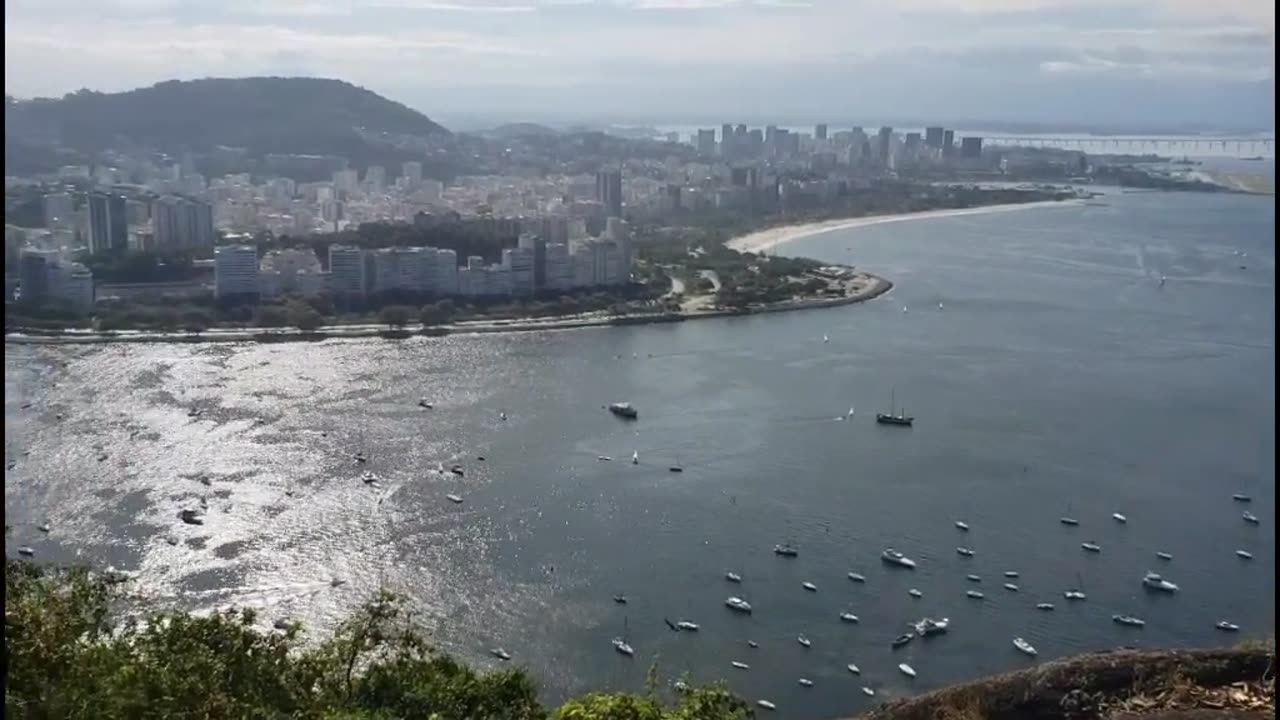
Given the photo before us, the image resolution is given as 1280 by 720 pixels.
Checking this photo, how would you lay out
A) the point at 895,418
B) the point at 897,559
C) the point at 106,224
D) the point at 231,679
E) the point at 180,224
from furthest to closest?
the point at 180,224, the point at 106,224, the point at 895,418, the point at 897,559, the point at 231,679

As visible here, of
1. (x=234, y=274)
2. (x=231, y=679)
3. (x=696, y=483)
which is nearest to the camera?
(x=231, y=679)

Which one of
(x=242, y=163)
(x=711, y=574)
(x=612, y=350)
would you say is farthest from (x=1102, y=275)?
(x=242, y=163)

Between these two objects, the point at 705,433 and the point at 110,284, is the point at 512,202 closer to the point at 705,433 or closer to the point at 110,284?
the point at 110,284

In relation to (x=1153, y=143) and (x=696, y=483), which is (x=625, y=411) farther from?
(x=1153, y=143)

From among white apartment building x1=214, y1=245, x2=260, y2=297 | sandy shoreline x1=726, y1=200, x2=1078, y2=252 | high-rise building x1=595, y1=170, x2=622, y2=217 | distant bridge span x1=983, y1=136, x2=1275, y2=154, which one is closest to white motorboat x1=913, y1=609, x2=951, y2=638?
white apartment building x1=214, y1=245, x2=260, y2=297

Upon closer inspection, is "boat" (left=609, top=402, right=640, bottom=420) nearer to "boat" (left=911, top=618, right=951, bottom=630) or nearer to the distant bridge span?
"boat" (left=911, top=618, right=951, bottom=630)

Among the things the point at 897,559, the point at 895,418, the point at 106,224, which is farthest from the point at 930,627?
the point at 106,224

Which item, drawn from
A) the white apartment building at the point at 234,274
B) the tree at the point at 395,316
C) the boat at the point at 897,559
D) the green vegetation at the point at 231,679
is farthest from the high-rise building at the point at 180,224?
the green vegetation at the point at 231,679
